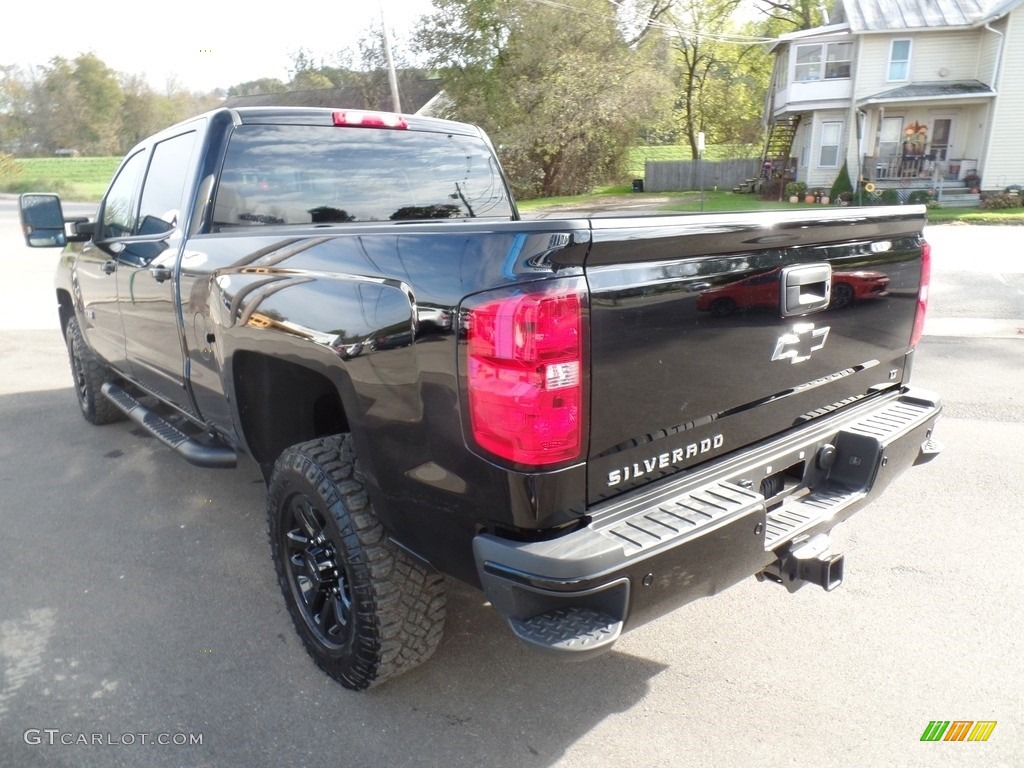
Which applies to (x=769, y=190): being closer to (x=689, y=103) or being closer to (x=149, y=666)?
(x=689, y=103)

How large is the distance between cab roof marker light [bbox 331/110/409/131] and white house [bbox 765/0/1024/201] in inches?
1034

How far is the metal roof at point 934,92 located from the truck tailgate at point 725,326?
2773 centimetres

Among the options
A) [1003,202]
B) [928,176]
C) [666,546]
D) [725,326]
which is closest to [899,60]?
[928,176]

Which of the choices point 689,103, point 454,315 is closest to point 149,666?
point 454,315

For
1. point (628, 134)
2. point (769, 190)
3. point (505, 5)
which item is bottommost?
point (769, 190)

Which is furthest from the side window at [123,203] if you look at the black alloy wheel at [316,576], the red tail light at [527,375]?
the red tail light at [527,375]

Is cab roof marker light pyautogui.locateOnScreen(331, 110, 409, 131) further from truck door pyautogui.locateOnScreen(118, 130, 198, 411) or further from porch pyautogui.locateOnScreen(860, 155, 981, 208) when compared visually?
porch pyautogui.locateOnScreen(860, 155, 981, 208)

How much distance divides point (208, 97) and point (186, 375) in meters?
71.9

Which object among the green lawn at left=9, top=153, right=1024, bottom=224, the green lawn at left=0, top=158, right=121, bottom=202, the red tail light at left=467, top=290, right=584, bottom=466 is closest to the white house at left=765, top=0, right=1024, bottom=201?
the green lawn at left=9, top=153, right=1024, bottom=224

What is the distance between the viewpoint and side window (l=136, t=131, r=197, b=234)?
3.67 meters

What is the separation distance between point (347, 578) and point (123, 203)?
125 inches

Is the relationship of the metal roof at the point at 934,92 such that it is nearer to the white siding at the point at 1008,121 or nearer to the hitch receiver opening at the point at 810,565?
the white siding at the point at 1008,121

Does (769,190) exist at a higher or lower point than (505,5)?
lower

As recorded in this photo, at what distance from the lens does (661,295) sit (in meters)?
2.15
